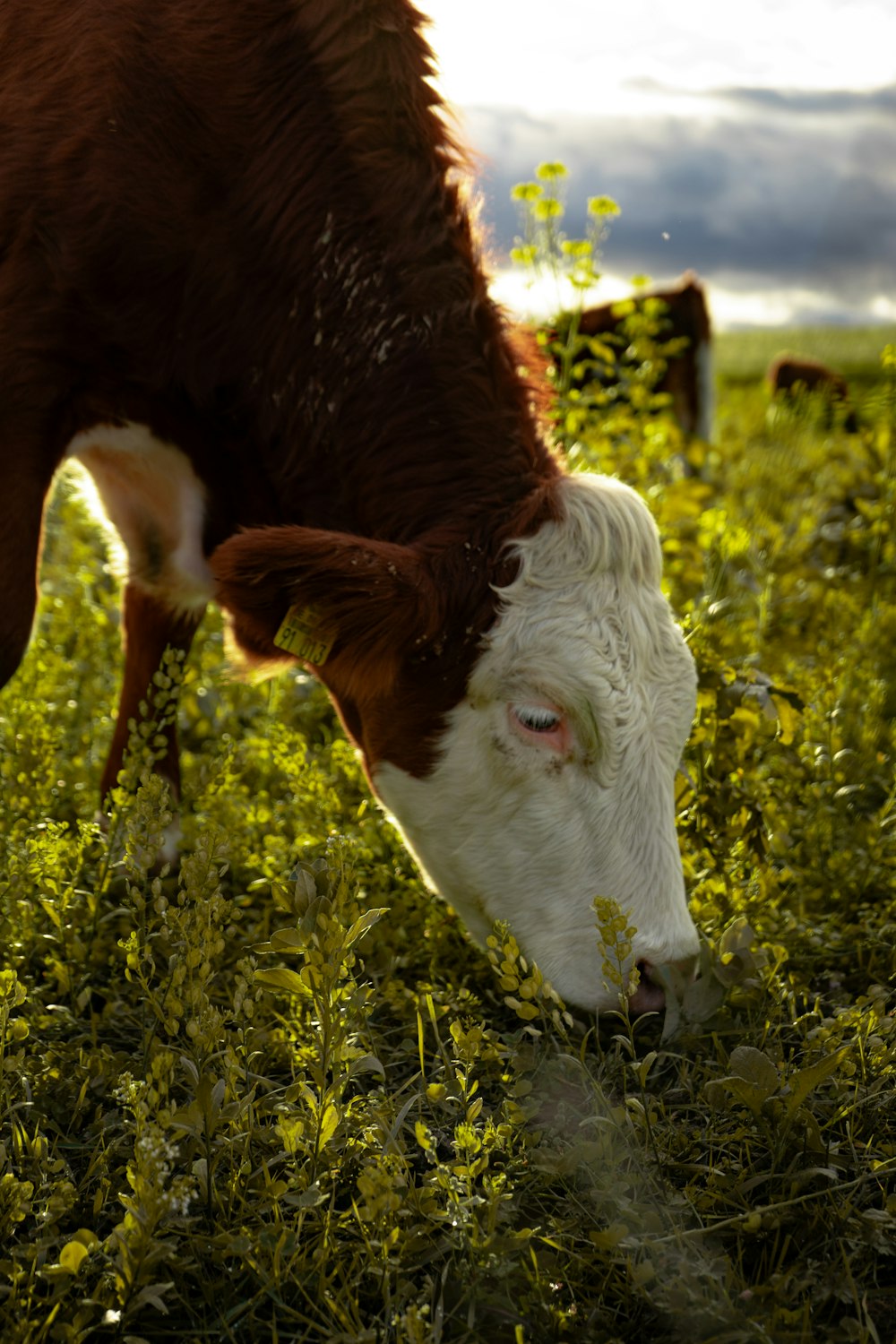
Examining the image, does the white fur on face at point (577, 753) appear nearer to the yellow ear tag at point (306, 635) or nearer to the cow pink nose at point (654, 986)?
the cow pink nose at point (654, 986)

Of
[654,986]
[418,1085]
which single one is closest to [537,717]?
[654,986]

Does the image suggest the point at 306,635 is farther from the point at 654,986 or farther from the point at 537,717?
the point at 654,986

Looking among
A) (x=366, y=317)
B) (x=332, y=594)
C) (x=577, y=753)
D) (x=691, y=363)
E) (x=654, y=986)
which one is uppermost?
(x=691, y=363)

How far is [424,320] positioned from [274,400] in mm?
408

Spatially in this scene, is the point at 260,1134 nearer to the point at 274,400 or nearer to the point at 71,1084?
the point at 71,1084

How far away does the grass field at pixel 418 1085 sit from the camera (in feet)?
6.16

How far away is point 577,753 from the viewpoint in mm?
2674

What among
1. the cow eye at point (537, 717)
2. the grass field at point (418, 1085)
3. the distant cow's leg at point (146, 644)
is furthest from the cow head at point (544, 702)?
Result: the distant cow's leg at point (146, 644)

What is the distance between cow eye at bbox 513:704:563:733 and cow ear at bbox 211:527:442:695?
0.25 meters

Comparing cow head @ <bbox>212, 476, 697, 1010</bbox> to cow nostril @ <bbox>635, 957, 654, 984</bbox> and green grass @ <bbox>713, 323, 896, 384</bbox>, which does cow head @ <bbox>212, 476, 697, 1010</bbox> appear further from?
green grass @ <bbox>713, 323, 896, 384</bbox>

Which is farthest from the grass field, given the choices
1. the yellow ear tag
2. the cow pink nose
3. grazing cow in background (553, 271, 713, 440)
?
grazing cow in background (553, 271, 713, 440)

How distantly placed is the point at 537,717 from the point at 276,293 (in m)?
1.20

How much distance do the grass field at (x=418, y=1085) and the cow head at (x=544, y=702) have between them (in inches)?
7.6

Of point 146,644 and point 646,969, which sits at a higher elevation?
point 146,644
